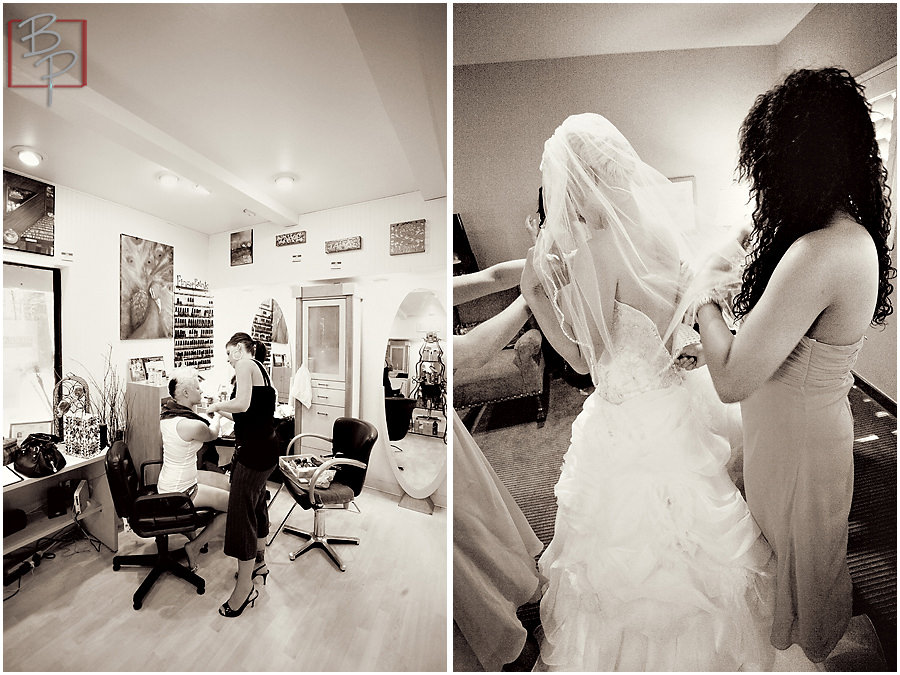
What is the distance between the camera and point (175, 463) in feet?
4.42

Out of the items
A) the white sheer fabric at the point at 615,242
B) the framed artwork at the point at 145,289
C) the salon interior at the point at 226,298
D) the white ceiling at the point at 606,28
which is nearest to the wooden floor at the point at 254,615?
the salon interior at the point at 226,298

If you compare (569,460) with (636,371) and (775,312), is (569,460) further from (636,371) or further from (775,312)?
(775,312)

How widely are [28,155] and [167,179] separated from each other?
36cm

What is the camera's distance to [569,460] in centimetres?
98

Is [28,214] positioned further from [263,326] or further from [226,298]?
[263,326]

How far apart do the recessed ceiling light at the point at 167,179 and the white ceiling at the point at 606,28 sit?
3.70 ft

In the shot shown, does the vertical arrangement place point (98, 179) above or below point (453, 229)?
above

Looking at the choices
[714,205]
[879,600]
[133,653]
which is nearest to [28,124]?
[133,653]

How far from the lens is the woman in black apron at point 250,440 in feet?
4.26

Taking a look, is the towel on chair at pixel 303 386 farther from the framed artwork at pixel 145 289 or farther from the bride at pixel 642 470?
the bride at pixel 642 470

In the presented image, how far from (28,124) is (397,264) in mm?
1243

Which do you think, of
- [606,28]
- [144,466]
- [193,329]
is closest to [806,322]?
[606,28]

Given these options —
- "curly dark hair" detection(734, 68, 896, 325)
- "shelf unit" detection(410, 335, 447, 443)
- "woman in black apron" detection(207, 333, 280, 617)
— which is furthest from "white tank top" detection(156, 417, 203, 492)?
"curly dark hair" detection(734, 68, 896, 325)

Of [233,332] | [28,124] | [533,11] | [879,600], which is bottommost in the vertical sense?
[879,600]
